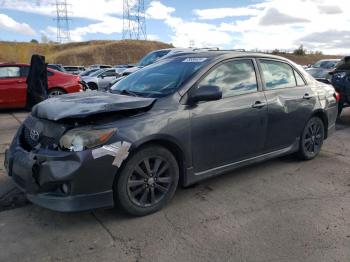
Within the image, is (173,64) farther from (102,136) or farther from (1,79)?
(1,79)

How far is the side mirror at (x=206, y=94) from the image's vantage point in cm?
402

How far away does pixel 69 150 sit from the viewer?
3.45 m

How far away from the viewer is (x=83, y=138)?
346cm

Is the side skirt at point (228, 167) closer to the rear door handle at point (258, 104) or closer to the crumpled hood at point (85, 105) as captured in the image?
the rear door handle at point (258, 104)

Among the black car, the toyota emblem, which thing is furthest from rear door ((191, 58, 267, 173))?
the black car

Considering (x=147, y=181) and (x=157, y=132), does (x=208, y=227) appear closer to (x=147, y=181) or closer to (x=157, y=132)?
(x=147, y=181)

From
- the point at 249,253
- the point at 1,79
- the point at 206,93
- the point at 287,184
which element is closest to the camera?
the point at 249,253

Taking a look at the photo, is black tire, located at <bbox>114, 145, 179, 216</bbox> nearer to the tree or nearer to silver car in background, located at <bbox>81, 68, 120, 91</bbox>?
silver car in background, located at <bbox>81, 68, 120, 91</bbox>

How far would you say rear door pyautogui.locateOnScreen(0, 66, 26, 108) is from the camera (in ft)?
36.5

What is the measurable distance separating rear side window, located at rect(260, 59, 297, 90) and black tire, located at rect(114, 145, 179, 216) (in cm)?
188

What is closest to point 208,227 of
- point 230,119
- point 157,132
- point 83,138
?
point 157,132

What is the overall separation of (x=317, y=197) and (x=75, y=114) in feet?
9.46

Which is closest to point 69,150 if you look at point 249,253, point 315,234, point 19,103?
point 249,253

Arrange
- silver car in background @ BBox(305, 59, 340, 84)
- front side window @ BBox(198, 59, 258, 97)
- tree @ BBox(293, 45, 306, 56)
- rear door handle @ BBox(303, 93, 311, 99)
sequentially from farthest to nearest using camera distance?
tree @ BBox(293, 45, 306, 56) → silver car in background @ BBox(305, 59, 340, 84) → rear door handle @ BBox(303, 93, 311, 99) → front side window @ BBox(198, 59, 258, 97)
